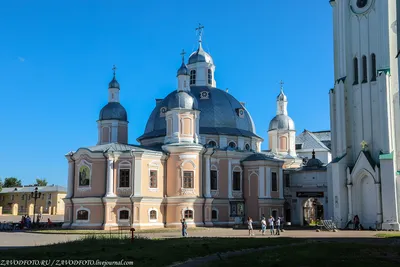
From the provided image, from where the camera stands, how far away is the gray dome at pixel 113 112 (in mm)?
54906

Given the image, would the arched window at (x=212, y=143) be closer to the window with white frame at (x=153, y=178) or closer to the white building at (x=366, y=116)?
the window with white frame at (x=153, y=178)

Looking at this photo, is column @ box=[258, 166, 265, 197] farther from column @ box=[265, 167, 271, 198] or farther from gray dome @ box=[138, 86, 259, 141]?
gray dome @ box=[138, 86, 259, 141]

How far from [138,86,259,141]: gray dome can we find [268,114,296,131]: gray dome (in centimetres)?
834

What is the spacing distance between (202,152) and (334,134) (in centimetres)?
1247

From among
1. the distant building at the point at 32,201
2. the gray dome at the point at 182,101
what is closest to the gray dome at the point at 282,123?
the gray dome at the point at 182,101

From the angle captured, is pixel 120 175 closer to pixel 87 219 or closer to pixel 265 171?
pixel 87 219

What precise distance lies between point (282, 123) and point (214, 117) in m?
13.6

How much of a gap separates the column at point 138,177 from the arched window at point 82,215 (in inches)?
184

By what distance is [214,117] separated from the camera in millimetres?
57062

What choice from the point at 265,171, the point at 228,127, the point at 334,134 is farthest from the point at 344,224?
the point at 228,127

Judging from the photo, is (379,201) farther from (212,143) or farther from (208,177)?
(212,143)

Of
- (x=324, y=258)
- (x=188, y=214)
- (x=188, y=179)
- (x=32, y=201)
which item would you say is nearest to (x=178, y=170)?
(x=188, y=179)

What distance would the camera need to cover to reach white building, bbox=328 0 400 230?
1636 inches

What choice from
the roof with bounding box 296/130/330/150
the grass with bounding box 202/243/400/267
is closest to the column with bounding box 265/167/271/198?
the roof with bounding box 296/130/330/150
